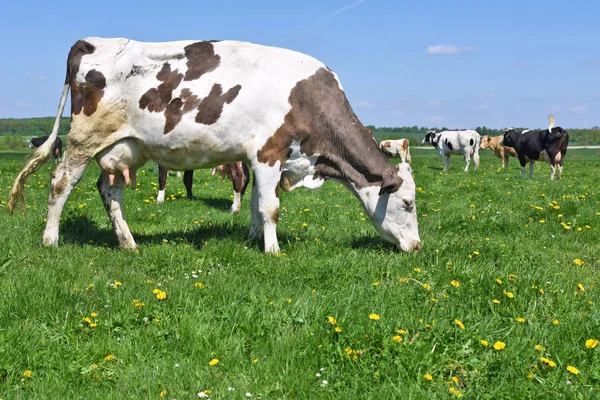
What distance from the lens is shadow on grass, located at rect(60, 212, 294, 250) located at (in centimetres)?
763

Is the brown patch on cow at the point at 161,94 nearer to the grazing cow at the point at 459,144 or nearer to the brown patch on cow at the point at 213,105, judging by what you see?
the brown patch on cow at the point at 213,105

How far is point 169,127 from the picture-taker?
6.86m

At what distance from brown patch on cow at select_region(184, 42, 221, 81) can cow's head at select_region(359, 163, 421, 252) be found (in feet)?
8.71

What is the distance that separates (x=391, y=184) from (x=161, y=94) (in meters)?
3.08

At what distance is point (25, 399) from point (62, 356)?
0.49 m

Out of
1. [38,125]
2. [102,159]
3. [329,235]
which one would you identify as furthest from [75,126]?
[38,125]

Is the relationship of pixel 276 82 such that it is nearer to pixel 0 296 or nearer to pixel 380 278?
pixel 380 278

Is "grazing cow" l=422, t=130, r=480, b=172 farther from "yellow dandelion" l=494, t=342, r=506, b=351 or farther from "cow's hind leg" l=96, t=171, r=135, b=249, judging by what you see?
"yellow dandelion" l=494, t=342, r=506, b=351

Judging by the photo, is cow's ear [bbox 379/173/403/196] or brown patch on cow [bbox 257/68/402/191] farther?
cow's ear [bbox 379/173/403/196]

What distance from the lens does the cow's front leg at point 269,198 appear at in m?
6.93

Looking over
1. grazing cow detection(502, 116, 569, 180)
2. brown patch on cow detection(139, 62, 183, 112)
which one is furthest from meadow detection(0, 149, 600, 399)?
grazing cow detection(502, 116, 569, 180)

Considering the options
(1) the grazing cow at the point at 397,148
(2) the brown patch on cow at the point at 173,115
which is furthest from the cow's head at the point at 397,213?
(1) the grazing cow at the point at 397,148

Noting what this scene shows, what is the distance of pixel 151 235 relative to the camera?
8.71 meters

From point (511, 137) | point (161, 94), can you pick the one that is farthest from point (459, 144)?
point (161, 94)
